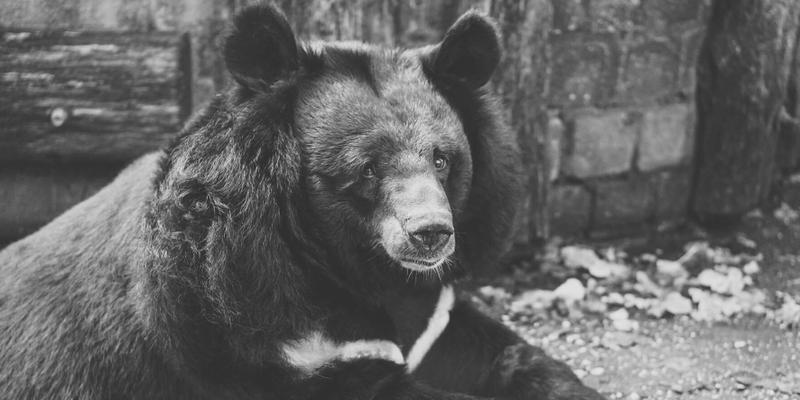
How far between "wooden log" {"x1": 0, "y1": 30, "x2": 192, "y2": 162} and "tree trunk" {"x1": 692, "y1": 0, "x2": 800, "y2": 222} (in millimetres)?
2902

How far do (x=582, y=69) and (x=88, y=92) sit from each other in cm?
258

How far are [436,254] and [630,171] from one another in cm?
305

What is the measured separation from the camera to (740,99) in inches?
218

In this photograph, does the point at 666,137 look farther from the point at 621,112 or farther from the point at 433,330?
the point at 433,330

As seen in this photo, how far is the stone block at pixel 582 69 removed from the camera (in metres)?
5.41

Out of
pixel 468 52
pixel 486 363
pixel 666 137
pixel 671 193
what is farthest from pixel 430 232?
pixel 671 193

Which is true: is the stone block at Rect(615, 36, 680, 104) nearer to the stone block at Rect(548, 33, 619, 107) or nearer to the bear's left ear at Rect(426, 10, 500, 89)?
the stone block at Rect(548, 33, 619, 107)

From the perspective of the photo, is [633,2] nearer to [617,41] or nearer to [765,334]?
[617,41]

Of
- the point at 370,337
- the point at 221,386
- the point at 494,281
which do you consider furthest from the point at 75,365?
the point at 494,281

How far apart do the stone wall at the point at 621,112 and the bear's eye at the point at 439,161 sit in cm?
237

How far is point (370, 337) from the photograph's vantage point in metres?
3.21

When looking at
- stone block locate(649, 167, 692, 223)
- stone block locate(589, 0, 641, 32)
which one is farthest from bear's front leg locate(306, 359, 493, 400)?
stone block locate(649, 167, 692, 223)

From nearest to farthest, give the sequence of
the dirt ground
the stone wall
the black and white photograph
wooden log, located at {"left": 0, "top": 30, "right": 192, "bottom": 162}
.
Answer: the black and white photograph → the dirt ground → wooden log, located at {"left": 0, "top": 30, "right": 192, "bottom": 162} → the stone wall

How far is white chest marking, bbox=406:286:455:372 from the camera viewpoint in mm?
3512
